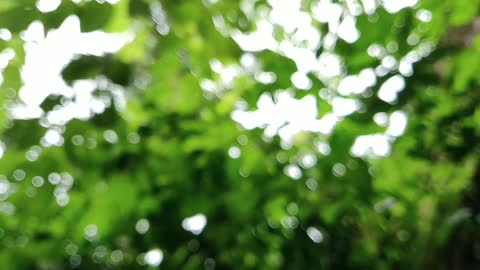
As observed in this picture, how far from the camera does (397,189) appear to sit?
1137mm

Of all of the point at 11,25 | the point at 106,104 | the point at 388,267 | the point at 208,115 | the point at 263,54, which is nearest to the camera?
the point at 11,25

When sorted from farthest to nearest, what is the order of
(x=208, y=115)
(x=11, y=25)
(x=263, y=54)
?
1. (x=208, y=115)
2. (x=263, y=54)
3. (x=11, y=25)

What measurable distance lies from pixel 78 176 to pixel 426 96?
612 mm

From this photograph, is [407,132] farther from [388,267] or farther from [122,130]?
[122,130]

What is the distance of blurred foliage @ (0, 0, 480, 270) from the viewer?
2.95 feet

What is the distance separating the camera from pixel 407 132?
1.01 m

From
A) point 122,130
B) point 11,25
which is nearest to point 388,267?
point 122,130

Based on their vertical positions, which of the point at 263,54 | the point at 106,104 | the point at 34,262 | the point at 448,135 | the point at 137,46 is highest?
the point at 448,135

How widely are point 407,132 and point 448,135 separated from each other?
8 cm

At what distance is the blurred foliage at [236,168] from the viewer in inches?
35.4

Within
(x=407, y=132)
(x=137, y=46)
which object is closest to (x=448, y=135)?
Result: (x=407, y=132)

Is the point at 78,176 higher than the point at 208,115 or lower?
lower

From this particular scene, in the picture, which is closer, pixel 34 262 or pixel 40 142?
pixel 40 142

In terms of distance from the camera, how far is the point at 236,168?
1.03 m
